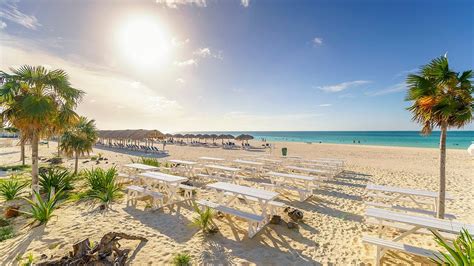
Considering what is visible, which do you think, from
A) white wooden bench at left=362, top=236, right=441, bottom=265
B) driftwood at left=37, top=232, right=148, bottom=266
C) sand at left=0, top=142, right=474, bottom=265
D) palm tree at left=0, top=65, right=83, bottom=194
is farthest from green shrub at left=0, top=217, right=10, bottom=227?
white wooden bench at left=362, top=236, right=441, bottom=265

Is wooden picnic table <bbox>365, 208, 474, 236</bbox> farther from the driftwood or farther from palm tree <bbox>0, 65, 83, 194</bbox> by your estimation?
palm tree <bbox>0, 65, 83, 194</bbox>

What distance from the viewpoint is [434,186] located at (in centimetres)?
772

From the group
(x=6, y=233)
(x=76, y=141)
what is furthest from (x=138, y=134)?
(x=6, y=233)

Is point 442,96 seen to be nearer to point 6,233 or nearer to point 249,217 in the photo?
point 249,217

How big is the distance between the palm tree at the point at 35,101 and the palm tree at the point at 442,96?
8.64 m

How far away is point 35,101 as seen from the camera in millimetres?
5160

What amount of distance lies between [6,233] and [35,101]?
10.1 ft

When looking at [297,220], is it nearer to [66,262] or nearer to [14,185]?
[66,262]

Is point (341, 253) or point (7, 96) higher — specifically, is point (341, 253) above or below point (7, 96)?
below

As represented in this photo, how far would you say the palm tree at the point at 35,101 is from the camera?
16.9ft

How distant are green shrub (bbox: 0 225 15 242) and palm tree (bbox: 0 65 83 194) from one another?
4.31ft

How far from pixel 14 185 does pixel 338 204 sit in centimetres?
970

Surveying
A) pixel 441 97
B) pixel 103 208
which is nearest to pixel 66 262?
pixel 103 208

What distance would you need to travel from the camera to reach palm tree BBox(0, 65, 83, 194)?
5164mm
